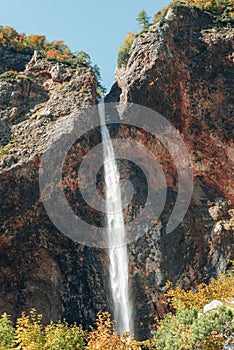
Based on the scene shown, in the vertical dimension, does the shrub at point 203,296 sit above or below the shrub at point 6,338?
above

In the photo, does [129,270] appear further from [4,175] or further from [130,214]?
[4,175]

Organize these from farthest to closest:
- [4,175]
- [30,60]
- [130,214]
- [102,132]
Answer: [30,60] → [102,132] → [130,214] → [4,175]

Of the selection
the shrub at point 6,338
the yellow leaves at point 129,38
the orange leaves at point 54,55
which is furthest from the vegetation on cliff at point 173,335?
the yellow leaves at point 129,38

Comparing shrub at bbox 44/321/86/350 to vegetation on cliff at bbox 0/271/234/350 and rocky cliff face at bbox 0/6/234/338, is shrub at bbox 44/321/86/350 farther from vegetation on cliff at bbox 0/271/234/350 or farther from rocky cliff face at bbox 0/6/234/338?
rocky cliff face at bbox 0/6/234/338

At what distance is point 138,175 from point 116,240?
15.9 ft

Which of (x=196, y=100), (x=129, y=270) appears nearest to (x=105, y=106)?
(x=196, y=100)

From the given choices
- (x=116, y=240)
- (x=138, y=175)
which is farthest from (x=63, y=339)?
(x=138, y=175)

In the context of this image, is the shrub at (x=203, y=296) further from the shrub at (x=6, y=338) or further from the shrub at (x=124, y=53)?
the shrub at (x=124, y=53)

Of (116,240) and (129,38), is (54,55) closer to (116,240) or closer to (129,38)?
(129,38)

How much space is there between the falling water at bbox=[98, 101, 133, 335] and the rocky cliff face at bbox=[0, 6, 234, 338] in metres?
0.53

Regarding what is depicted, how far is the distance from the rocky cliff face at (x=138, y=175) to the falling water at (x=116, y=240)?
20.7 inches

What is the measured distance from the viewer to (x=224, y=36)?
99.9 ft

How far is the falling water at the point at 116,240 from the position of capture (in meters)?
24.9

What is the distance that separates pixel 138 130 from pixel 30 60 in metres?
13.2
